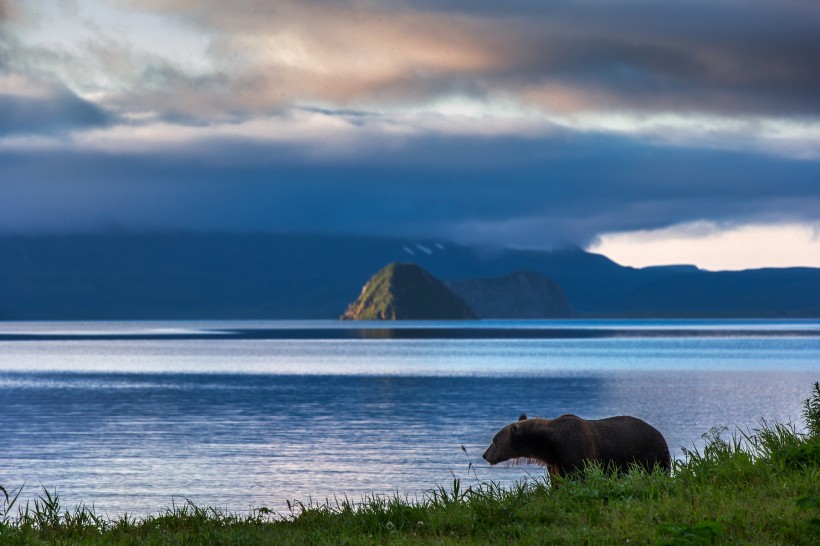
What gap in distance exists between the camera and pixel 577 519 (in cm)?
1559

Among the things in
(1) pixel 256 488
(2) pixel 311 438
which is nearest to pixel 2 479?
(1) pixel 256 488

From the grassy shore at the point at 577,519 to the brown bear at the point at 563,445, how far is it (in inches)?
119

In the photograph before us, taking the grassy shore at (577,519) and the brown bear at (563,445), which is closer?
the grassy shore at (577,519)

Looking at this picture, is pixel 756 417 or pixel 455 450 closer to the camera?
pixel 455 450

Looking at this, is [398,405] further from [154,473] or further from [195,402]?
[154,473]

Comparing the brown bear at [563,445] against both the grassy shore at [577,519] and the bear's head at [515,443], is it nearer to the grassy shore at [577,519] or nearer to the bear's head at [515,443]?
the bear's head at [515,443]

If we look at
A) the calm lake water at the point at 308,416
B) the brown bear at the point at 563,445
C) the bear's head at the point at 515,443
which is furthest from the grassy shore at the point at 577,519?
the calm lake water at the point at 308,416

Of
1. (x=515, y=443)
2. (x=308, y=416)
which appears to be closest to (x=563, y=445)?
(x=515, y=443)

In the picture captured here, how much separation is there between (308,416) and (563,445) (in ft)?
157

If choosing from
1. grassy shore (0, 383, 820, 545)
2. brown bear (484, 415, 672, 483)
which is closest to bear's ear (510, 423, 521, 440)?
brown bear (484, 415, 672, 483)

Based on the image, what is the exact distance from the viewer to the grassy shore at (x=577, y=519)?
14305 millimetres

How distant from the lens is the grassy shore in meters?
14.3

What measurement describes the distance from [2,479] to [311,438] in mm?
17869

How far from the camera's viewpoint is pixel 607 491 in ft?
56.5
